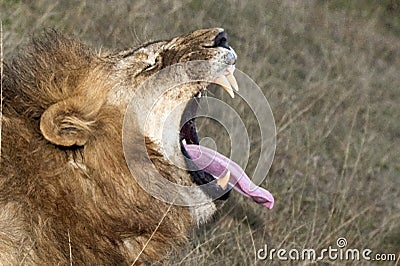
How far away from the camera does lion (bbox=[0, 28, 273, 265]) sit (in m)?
3.88

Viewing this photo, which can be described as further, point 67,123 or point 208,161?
point 208,161

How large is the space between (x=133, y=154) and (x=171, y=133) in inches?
9.5

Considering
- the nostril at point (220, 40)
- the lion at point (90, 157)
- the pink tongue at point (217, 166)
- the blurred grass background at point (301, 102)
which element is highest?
the nostril at point (220, 40)

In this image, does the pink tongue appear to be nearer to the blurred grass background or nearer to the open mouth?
the open mouth

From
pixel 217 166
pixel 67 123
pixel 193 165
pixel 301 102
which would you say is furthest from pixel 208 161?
pixel 301 102
